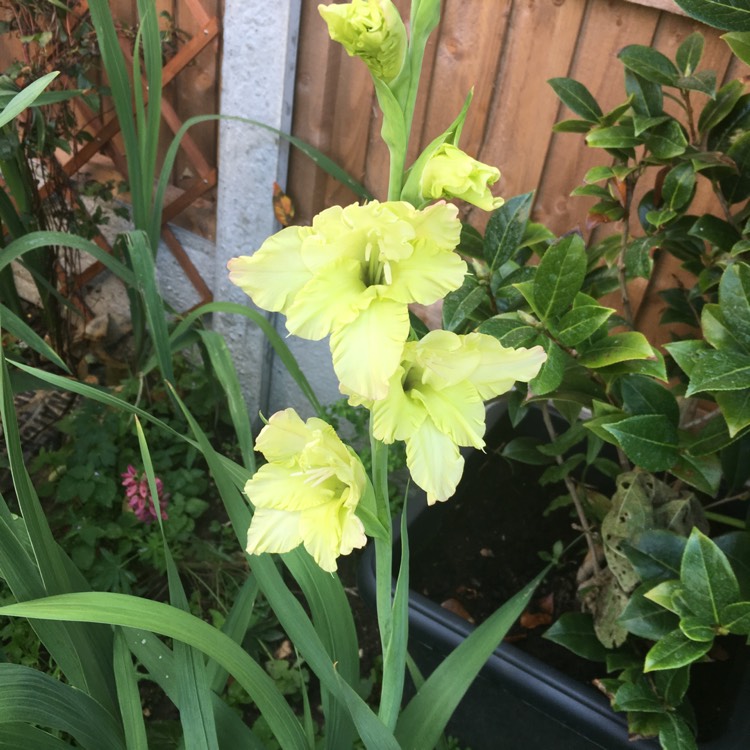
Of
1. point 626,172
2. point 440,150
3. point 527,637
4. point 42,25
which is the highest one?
point 440,150

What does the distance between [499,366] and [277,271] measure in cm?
23

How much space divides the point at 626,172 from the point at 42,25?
1.49 meters

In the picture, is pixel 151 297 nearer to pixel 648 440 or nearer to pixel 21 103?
pixel 21 103

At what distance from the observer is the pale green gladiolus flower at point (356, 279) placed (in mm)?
594

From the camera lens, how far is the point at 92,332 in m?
2.38

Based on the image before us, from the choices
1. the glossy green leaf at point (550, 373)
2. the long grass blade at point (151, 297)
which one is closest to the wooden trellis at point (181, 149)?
the long grass blade at point (151, 297)

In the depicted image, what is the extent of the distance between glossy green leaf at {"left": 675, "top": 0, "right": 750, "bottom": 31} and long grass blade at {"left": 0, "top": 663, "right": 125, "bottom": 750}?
1071 mm

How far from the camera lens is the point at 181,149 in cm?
206

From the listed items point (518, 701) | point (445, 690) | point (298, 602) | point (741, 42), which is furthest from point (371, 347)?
point (518, 701)

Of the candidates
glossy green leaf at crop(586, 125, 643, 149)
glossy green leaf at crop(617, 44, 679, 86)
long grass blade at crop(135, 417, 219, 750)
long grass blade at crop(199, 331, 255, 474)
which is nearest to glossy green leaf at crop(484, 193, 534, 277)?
glossy green leaf at crop(586, 125, 643, 149)

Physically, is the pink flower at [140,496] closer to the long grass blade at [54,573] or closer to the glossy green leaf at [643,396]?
the long grass blade at [54,573]

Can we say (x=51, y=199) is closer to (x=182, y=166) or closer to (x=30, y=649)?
(x=182, y=166)

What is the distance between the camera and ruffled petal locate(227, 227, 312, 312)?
0.62m

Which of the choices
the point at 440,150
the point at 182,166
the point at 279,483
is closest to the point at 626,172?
the point at 440,150
